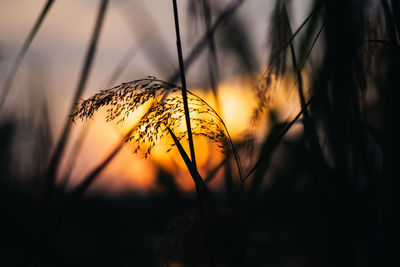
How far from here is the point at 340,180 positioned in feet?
1.65

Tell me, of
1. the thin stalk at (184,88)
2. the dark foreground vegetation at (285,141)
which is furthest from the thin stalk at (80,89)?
the thin stalk at (184,88)

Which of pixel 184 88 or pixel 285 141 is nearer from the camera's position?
pixel 184 88

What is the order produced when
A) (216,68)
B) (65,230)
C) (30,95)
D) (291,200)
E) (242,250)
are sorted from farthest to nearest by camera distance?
(65,230), (30,95), (291,200), (216,68), (242,250)

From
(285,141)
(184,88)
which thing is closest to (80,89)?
(184,88)

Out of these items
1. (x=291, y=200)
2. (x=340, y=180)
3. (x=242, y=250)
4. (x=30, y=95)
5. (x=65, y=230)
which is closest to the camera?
(x=242, y=250)

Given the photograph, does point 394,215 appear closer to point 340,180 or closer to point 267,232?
point 340,180

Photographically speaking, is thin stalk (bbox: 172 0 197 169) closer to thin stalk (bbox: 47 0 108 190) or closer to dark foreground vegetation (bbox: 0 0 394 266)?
dark foreground vegetation (bbox: 0 0 394 266)

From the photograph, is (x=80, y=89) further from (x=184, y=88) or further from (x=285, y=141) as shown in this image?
(x=285, y=141)

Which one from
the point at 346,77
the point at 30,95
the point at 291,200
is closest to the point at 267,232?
the point at 291,200

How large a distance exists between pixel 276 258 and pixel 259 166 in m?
0.88

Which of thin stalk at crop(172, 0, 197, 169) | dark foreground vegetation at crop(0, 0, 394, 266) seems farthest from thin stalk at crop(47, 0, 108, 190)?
thin stalk at crop(172, 0, 197, 169)

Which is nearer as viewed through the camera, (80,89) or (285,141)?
(80,89)

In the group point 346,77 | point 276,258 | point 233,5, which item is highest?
point 233,5

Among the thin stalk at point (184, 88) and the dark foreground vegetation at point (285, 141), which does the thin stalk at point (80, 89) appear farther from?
the thin stalk at point (184, 88)
